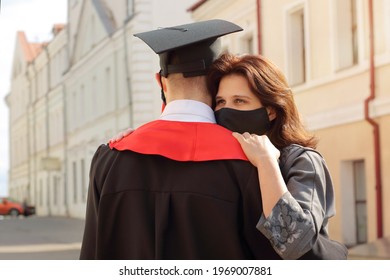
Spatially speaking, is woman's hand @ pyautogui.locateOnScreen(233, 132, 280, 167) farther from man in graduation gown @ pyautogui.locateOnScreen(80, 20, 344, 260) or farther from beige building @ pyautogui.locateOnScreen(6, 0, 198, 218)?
beige building @ pyautogui.locateOnScreen(6, 0, 198, 218)

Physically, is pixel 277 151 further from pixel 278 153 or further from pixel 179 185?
pixel 179 185

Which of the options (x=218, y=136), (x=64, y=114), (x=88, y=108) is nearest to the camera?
(x=218, y=136)

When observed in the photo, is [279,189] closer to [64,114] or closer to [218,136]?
[218,136]

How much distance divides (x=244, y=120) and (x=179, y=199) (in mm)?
214

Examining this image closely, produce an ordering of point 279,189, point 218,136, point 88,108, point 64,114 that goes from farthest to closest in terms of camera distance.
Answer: point 64,114, point 88,108, point 218,136, point 279,189

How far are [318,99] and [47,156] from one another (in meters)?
1.75

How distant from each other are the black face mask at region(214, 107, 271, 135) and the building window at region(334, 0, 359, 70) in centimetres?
421

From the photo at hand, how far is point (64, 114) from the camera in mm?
6023

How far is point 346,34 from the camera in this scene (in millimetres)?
6145

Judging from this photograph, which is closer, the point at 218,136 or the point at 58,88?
the point at 218,136

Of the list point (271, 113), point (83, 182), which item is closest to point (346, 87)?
point (83, 182)

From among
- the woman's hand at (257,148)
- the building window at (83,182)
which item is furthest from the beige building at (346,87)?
the woman's hand at (257,148)

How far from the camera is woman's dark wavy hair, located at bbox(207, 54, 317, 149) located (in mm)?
1822
